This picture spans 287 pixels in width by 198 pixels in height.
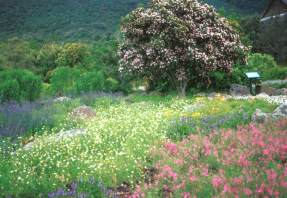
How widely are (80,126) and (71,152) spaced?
11.1ft

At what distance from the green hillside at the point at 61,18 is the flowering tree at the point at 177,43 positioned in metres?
32.9

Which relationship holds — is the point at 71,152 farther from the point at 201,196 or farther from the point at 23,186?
the point at 201,196

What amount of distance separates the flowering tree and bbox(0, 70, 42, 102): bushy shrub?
394cm

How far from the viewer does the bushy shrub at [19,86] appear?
17.4 m

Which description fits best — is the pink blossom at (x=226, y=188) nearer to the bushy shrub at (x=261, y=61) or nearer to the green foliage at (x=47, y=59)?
the bushy shrub at (x=261, y=61)

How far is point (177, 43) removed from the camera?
18.2 m

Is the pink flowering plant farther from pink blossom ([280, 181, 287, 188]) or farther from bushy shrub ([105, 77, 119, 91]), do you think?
bushy shrub ([105, 77, 119, 91])

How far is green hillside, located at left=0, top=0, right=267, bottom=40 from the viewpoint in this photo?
5225 centimetres

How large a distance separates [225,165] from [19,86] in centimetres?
1309

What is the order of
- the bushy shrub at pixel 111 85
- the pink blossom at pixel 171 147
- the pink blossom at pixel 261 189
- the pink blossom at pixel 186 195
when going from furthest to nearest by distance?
the bushy shrub at pixel 111 85
the pink blossom at pixel 171 147
the pink blossom at pixel 186 195
the pink blossom at pixel 261 189

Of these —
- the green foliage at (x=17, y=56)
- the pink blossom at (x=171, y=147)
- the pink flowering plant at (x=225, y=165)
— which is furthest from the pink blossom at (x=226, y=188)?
the green foliage at (x=17, y=56)

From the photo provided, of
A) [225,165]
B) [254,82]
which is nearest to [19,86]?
[254,82]

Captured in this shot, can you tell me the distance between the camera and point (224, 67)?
19188 millimetres

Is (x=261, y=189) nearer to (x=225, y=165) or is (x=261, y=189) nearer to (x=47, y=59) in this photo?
(x=225, y=165)
